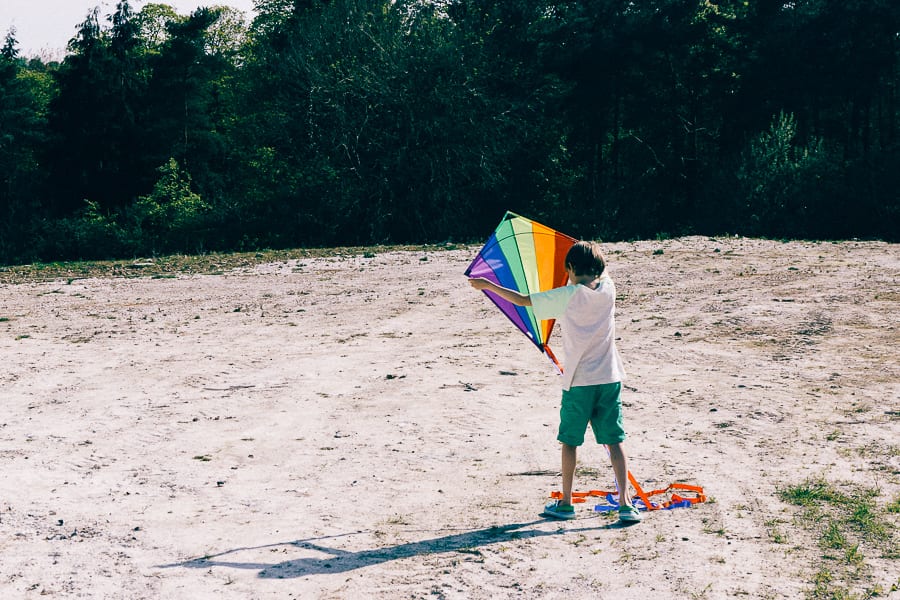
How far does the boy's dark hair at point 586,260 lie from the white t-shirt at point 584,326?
97 millimetres

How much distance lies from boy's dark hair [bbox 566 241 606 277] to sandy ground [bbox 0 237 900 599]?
160 cm

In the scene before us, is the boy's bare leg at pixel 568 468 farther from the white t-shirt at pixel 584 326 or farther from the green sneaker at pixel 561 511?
the white t-shirt at pixel 584 326

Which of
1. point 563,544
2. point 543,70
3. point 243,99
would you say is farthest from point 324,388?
point 243,99

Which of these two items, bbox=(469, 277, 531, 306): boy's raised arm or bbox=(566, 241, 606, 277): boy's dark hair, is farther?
bbox=(469, 277, 531, 306): boy's raised arm

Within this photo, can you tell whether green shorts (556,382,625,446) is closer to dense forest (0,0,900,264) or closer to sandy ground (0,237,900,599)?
sandy ground (0,237,900,599)

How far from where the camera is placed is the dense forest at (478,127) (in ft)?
102

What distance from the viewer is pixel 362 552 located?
17.5 ft

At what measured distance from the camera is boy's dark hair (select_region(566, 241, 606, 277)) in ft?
18.3

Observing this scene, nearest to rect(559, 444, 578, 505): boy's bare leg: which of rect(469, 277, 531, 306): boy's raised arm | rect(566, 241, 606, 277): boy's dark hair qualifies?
rect(469, 277, 531, 306): boy's raised arm

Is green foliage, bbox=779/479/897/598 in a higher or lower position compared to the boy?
lower

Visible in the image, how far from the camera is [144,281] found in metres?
17.8

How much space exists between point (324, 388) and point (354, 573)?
4.80 metres

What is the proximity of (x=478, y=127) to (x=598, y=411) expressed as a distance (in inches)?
1075

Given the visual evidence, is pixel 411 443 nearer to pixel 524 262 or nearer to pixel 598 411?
pixel 524 262
